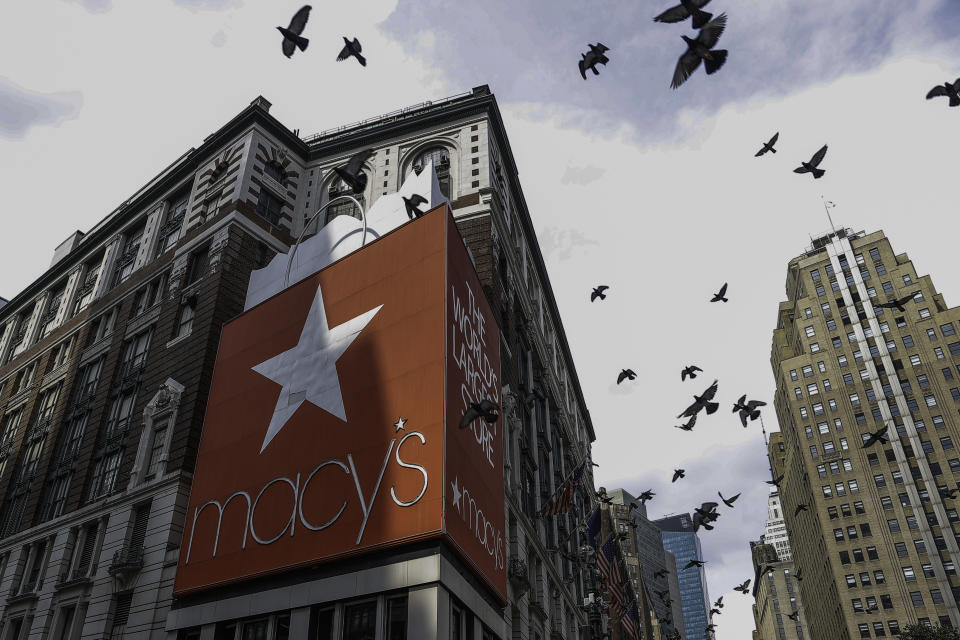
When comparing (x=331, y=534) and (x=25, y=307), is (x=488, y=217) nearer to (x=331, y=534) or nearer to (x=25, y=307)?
(x=331, y=534)

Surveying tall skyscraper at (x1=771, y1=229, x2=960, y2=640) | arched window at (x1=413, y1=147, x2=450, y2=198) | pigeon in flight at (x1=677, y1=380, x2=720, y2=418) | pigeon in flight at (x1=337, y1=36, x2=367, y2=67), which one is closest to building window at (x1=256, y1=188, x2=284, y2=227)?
arched window at (x1=413, y1=147, x2=450, y2=198)

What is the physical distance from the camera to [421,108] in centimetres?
5531

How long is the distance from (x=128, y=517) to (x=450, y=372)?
65.9 feet

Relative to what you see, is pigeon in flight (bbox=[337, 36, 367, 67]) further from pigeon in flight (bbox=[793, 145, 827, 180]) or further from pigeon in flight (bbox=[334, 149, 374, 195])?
pigeon in flight (bbox=[793, 145, 827, 180])

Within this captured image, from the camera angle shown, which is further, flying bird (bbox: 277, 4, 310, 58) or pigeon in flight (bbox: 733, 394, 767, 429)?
pigeon in flight (bbox: 733, 394, 767, 429)

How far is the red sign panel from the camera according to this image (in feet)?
92.4

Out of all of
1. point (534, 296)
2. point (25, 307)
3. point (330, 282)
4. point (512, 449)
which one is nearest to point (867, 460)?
point (534, 296)

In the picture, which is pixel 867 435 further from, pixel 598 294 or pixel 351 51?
pixel 351 51

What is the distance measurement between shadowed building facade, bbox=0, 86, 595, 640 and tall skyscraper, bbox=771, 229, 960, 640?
234 feet

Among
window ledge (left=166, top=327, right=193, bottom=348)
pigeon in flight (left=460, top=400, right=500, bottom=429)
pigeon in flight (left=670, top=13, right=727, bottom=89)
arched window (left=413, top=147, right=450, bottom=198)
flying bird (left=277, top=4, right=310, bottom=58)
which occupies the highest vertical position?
arched window (left=413, top=147, right=450, bottom=198)

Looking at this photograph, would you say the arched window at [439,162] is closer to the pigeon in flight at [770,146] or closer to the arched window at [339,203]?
the arched window at [339,203]

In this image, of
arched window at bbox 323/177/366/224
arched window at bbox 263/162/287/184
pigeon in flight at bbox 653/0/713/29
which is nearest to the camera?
pigeon in flight at bbox 653/0/713/29

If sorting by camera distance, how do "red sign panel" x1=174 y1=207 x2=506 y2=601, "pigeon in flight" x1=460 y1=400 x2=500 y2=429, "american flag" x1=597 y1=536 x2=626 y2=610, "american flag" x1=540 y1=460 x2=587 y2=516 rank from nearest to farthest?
"pigeon in flight" x1=460 y1=400 x2=500 y2=429 < "red sign panel" x1=174 y1=207 x2=506 y2=601 < "american flag" x1=540 y1=460 x2=587 y2=516 < "american flag" x1=597 y1=536 x2=626 y2=610

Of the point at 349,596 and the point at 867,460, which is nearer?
the point at 349,596
